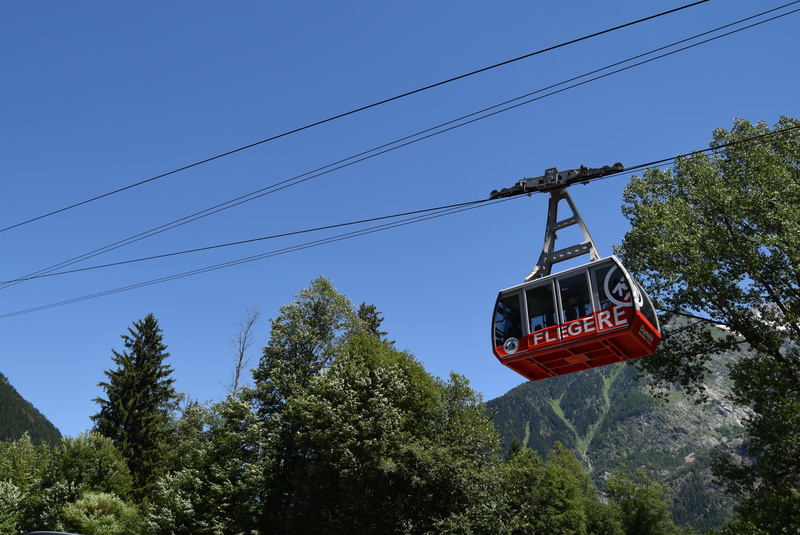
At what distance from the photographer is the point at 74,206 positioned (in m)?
21.5

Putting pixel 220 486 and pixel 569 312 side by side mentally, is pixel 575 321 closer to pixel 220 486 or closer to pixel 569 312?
pixel 569 312

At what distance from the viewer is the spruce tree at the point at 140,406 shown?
164ft

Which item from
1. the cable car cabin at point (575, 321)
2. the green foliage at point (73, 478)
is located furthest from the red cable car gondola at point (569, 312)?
the green foliage at point (73, 478)

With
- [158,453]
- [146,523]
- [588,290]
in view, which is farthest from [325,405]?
[158,453]

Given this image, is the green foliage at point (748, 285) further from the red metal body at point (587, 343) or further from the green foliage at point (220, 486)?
the green foliage at point (220, 486)

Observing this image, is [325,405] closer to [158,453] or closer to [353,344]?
[353,344]

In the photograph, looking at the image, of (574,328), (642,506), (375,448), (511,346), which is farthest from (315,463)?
(642,506)

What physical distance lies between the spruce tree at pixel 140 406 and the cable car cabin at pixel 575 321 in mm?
43791

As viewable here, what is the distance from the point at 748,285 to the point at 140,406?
51.3 meters

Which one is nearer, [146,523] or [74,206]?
[74,206]

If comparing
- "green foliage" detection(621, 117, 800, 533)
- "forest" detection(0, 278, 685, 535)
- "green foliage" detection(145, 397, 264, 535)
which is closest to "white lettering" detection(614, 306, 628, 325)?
"green foliage" detection(621, 117, 800, 533)

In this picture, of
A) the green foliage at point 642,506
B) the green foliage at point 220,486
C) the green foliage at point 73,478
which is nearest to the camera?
the green foliage at point 220,486

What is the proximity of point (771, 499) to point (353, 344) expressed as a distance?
26747 millimetres

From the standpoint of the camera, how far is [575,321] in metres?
15.2
